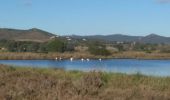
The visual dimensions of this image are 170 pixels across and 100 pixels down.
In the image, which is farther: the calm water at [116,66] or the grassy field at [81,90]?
the calm water at [116,66]

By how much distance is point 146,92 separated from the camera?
14102 millimetres

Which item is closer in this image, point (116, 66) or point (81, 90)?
point (81, 90)

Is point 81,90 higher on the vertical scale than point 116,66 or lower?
higher

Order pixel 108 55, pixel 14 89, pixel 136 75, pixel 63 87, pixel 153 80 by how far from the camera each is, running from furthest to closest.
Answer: pixel 108 55 → pixel 136 75 → pixel 153 80 → pixel 63 87 → pixel 14 89

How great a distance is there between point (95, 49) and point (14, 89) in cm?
8686

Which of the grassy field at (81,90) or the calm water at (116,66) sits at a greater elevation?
the grassy field at (81,90)

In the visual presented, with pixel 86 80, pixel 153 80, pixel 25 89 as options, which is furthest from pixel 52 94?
pixel 153 80

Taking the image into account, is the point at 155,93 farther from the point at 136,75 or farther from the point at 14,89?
the point at 136,75

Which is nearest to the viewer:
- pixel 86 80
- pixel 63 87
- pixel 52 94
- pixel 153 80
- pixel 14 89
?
pixel 52 94

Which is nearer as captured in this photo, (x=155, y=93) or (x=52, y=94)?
(x=52, y=94)

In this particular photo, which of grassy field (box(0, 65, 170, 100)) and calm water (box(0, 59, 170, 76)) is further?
calm water (box(0, 59, 170, 76))

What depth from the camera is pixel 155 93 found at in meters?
14.0

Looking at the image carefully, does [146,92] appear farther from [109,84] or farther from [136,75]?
[136,75]

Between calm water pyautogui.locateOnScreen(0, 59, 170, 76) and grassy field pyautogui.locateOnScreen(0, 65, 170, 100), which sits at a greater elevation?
grassy field pyautogui.locateOnScreen(0, 65, 170, 100)
